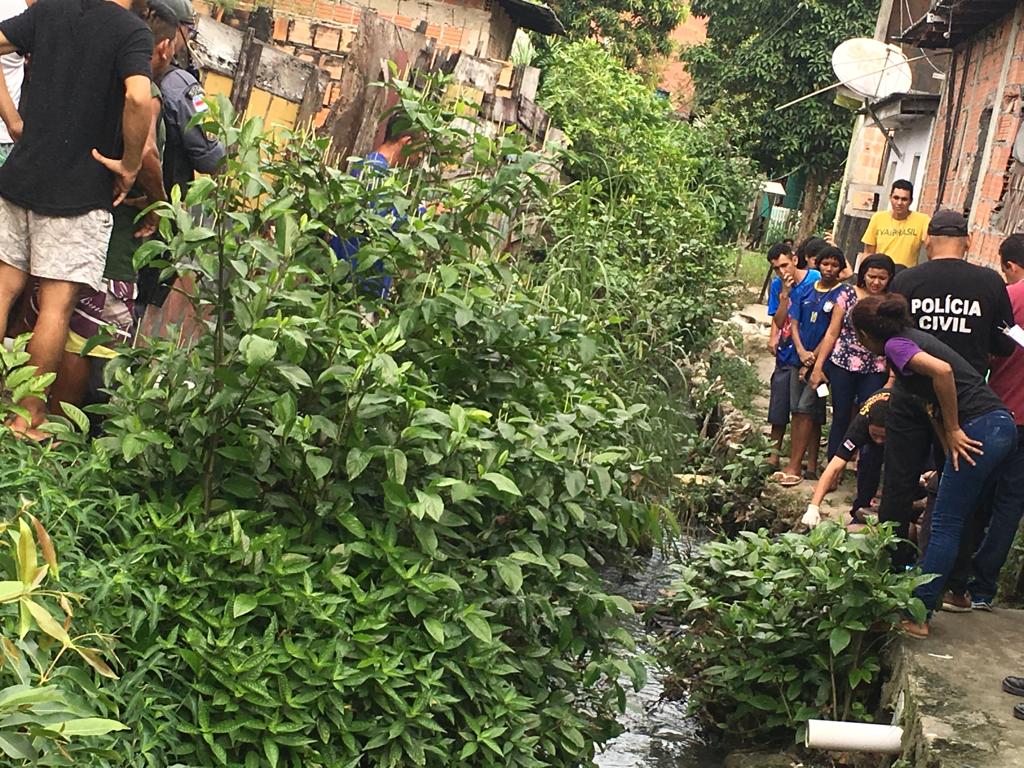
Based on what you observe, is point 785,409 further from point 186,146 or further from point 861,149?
point 861,149

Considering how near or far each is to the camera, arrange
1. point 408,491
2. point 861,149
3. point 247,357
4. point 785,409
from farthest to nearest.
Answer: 1. point 861,149
2. point 785,409
3. point 408,491
4. point 247,357

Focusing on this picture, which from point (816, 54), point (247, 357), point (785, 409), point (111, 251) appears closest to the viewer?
point (247, 357)

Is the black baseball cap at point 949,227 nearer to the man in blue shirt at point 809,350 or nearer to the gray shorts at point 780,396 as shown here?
the man in blue shirt at point 809,350

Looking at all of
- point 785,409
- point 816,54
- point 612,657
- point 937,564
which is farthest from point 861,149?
point 612,657

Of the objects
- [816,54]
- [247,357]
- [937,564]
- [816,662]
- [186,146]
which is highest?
[816,54]

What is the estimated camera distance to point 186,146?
5.07m

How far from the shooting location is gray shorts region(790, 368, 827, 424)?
880 cm

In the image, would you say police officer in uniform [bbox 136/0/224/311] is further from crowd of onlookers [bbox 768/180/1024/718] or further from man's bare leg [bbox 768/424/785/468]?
man's bare leg [bbox 768/424/785/468]

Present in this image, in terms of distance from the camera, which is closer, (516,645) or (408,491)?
(408,491)

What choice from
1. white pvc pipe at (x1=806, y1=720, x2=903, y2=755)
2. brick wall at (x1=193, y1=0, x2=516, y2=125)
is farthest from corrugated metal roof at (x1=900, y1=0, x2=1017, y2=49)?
white pvc pipe at (x1=806, y1=720, x2=903, y2=755)

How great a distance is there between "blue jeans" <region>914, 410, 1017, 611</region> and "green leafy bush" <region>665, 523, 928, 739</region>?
0.18 metres

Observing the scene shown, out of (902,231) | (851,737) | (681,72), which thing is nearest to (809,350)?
(902,231)

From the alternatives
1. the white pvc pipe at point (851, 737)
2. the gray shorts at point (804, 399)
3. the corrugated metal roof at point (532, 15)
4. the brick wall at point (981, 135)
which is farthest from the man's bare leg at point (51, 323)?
the corrugated metal roof at point (532, 15)

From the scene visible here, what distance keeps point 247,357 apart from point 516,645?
4.20 feet
